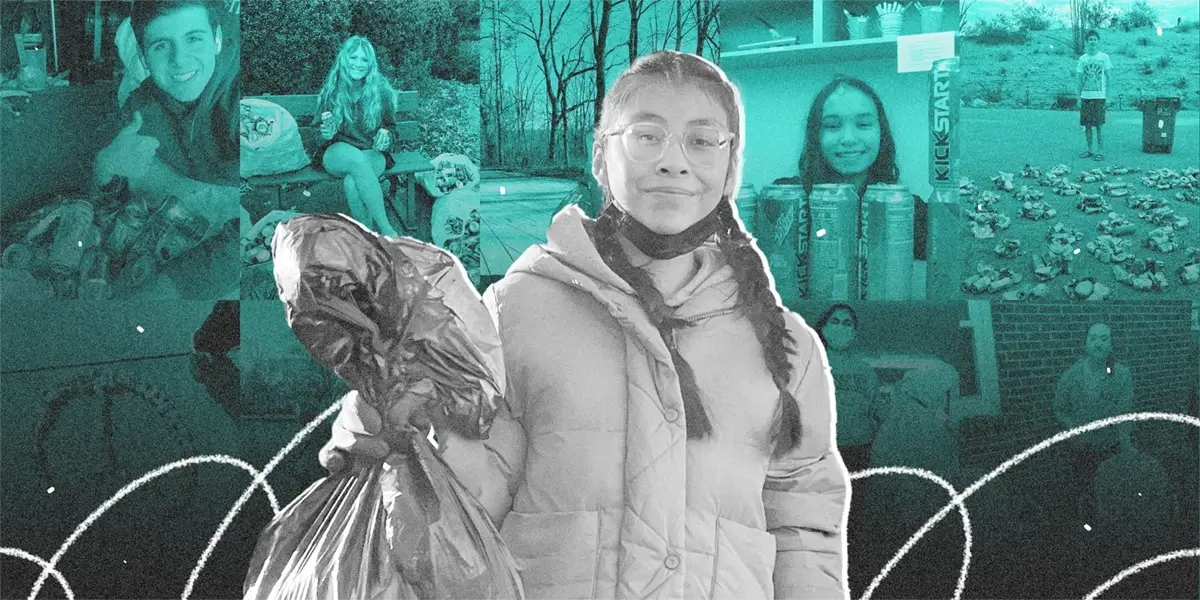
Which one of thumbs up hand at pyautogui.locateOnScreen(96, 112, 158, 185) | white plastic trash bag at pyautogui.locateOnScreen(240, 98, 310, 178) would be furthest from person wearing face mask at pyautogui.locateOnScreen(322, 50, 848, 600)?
thumbs up hand at pyautogui.locateOnScreen(96, 112, 158, 185)

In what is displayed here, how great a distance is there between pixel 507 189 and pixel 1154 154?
8.60ft

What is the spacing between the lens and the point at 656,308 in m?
1.55

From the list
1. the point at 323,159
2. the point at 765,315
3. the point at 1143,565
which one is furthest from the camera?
the point at 323,159

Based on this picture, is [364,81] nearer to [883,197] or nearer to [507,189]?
[507,189]

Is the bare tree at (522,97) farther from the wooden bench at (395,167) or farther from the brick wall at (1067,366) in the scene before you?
the brick wall at (1067,366)

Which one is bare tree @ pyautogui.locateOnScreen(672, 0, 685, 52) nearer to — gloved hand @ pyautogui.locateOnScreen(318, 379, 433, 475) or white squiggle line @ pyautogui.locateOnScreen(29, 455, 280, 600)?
white squiggle line @ pyautogui.locateOnScreen(29, 455, 280, 600)

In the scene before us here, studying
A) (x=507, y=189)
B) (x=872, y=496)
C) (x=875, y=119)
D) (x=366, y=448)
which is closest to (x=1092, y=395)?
(x=872, y=496)

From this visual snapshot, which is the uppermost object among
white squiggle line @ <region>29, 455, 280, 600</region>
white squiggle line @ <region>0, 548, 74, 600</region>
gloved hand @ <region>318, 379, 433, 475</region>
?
gloved hand @ <region>318, 379, 433, 475</region>

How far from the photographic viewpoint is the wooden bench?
4984 millimetres

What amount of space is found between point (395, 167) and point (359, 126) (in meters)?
0.22

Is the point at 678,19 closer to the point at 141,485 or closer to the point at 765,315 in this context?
the point at 141,485

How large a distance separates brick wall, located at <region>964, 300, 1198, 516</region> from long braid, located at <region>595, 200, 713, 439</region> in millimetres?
3705

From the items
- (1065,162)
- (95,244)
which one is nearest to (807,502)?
(1065,162)

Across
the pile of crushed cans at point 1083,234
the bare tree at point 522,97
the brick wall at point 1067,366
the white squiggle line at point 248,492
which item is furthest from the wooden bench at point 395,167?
the brick wall at point 1067,366
